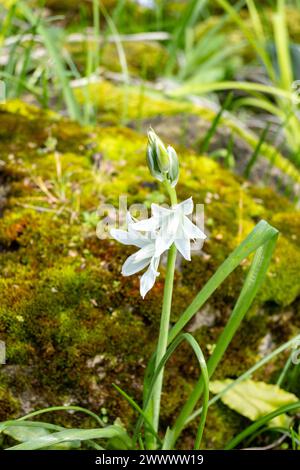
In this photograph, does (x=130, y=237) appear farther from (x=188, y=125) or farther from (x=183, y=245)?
(x=188, y=125)

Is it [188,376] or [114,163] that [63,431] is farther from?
[114,163]

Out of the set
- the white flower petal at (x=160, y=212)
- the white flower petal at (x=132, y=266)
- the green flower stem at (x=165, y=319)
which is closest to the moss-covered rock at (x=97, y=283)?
the green flower stem at (x=165, y=319)

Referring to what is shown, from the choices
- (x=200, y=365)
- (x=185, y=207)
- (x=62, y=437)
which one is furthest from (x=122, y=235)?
(x=62, y=437)

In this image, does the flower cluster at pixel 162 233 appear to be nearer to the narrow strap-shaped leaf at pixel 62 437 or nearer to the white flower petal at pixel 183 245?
the white flower petal at pixel 183 245

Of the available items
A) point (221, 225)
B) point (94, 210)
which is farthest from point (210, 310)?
point (94, 210)

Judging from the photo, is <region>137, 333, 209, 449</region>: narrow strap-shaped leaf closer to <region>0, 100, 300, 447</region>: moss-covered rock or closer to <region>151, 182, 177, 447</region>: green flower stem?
<region>151, 182, 177, 447</region>: green flower stem

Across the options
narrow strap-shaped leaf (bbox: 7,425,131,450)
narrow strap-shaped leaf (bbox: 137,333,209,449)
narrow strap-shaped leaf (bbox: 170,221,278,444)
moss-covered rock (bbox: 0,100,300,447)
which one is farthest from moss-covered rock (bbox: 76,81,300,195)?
narrow strap-shaped leaf (bbox: 7,425,131,450)
